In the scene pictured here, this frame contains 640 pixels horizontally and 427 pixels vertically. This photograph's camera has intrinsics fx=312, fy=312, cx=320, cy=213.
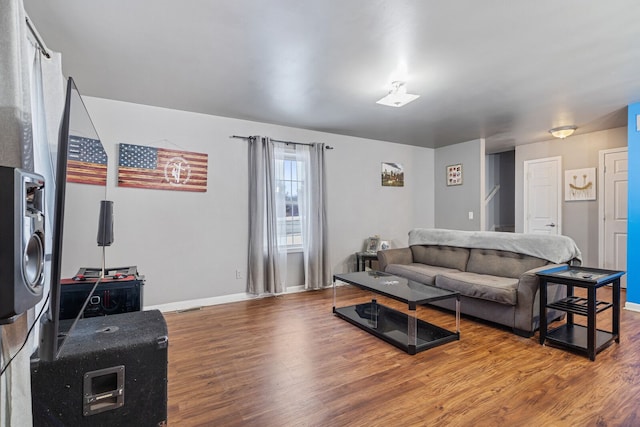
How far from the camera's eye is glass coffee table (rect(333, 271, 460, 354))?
101 inches

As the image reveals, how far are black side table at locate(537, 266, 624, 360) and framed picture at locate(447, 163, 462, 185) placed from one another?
286cm

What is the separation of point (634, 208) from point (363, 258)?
128 inches

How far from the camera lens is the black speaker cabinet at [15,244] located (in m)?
0.73

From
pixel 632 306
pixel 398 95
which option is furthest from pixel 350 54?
pixel 632 306

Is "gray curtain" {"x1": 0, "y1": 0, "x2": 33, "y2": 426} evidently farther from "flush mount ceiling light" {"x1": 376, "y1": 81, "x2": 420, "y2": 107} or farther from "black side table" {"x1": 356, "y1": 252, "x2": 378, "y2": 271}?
"black side table" {"x1": 356, "y1": 252, "x2": 378, "y2": 271}

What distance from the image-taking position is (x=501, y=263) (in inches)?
138

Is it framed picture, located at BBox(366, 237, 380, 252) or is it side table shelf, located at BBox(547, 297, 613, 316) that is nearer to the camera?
side table shelf, located at BBox(547, 297, 613, 316)

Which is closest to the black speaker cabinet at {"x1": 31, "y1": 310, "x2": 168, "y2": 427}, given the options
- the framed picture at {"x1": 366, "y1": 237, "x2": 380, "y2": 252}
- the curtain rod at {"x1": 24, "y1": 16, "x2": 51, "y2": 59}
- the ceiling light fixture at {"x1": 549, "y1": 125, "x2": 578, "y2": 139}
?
the curtain rod at {"x1": 24, "y1": 16, "x2": 51, "y2": 59}

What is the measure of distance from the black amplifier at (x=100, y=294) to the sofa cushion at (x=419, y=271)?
2.88 meters

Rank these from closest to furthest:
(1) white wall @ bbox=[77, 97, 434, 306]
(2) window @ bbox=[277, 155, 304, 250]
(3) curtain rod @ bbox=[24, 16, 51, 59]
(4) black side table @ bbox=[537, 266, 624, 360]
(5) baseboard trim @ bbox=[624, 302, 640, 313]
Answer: (3) curtain rod @ bbox=[24, 16, 51, 59], (4) black side table @ bbox=[537, 266, 624, 360], (1) white wall @ bbox=[77, 97, 434, 306], (5) baseboard trim @ bbox=[624, 302, 640, 313], (2) window @ bbox=[277, 155, 304, 250]

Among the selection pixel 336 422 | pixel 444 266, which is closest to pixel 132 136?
pixel 336 422

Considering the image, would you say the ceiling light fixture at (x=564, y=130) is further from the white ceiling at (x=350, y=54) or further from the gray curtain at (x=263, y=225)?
the gray curtain at (x=263, y=225)

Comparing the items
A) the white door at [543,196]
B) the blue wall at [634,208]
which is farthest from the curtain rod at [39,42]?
the white door at [543,196]

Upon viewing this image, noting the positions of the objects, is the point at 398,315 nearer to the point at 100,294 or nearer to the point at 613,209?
the point at 100,294
